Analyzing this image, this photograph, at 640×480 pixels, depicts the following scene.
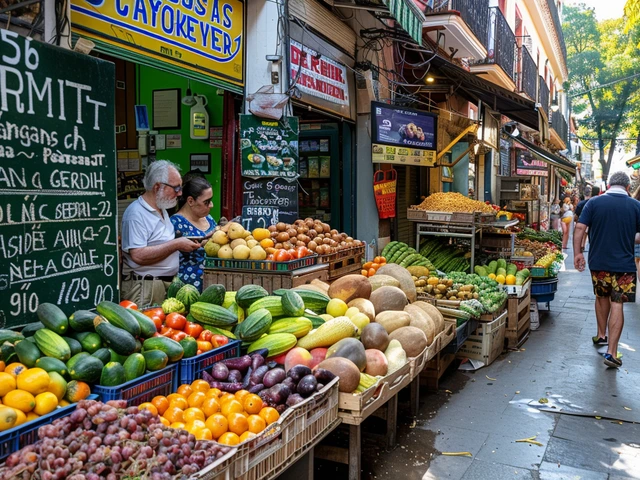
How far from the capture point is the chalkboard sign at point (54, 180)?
349 cm

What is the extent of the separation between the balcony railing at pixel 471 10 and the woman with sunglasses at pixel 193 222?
7.76 metres

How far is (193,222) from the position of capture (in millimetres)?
5969

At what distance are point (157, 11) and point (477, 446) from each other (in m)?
4.89

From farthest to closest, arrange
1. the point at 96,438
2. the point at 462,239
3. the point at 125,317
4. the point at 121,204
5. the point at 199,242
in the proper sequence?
the point at 462,239 < the point at 121,204 < the point at 199,242 < the point at 125,317 < the point at 96,438

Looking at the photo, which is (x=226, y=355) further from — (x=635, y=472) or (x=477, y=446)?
(x=635, y=472)

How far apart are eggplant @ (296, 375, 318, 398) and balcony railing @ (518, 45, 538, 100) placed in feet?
64.3

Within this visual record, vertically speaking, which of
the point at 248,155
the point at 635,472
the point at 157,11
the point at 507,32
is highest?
the point at 507,32

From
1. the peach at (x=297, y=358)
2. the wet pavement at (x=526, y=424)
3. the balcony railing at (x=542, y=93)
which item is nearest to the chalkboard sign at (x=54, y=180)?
the peach at (x=297, y=358)

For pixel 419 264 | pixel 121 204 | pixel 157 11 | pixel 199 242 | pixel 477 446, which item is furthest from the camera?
pixel 419 264

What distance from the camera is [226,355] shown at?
12.7 feet

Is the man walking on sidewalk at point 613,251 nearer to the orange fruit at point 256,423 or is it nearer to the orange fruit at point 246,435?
the orange fruit at point 256,423

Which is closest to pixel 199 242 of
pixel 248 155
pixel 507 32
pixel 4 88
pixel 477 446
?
pixel 248 155

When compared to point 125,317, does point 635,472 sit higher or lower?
lower

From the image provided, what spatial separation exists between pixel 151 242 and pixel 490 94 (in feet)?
31.5
